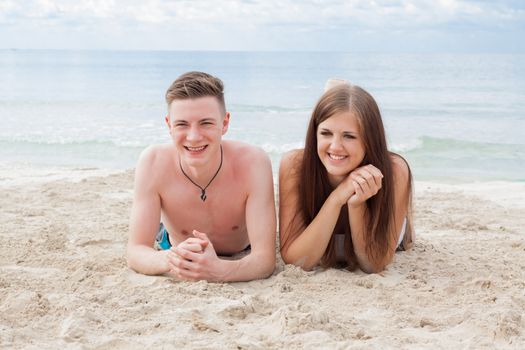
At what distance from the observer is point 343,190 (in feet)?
12.2

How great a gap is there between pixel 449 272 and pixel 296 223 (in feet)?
3.67

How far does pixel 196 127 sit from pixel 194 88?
245 millimetres

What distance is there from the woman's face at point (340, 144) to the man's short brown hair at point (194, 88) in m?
0.70

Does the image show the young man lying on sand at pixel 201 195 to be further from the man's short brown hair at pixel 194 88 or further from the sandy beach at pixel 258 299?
the sandy beach at pixel 258 299

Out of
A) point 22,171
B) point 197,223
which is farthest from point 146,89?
point 197,223

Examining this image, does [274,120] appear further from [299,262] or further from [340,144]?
[340,144]

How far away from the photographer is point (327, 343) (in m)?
2.74

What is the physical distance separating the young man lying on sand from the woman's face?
442mm

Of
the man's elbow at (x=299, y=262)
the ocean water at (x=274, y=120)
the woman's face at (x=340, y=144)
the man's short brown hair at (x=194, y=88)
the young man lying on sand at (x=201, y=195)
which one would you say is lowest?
the ocean water at (x=274, y=120)

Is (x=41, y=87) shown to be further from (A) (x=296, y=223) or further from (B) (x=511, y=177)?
(A) (x=296, y=223)

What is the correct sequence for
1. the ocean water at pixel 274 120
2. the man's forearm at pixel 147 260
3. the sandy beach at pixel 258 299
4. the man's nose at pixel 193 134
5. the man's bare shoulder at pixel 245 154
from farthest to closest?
1. the ocean water at pixel 274 120
2. the man's bare shoulder at pixel 245 154
3. the man's forearm at pixel 147 260
4. the man's nose at pixel 193 134
5. the sandy beach at pixel 258 299

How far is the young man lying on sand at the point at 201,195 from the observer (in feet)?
12.0

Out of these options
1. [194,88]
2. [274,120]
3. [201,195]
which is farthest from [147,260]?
[274,120]

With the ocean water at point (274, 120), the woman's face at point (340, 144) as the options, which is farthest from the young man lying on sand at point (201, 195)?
the ocean water at point (274, 120)
